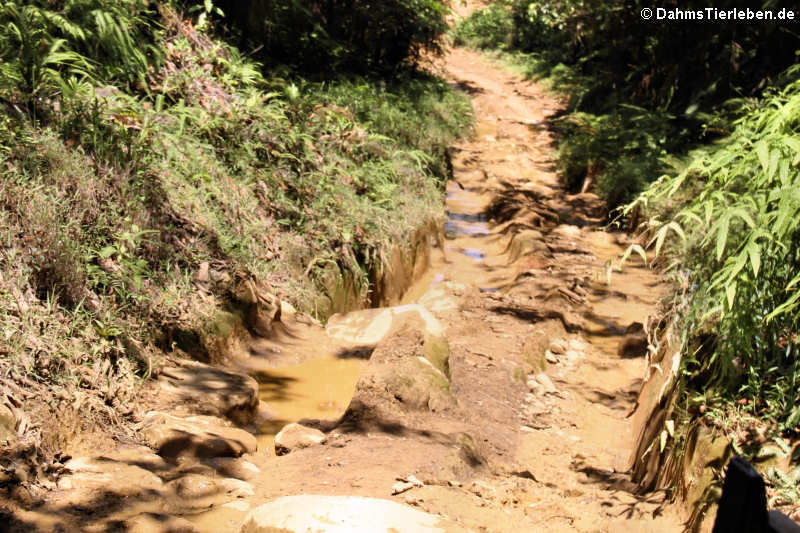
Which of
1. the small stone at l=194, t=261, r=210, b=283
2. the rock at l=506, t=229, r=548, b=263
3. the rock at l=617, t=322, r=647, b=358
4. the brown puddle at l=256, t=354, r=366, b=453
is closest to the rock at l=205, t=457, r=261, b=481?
the brown puddle at l=256, t=354, r=366, b=453

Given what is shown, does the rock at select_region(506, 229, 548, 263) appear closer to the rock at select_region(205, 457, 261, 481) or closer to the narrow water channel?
the narrow water channel

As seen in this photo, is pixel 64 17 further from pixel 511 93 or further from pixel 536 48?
pixel 536 48

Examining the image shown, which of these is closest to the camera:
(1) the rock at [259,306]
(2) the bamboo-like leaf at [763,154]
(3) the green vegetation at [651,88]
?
(2) the bamboo-like leaf at [763,154]

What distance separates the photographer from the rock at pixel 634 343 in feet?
20.8

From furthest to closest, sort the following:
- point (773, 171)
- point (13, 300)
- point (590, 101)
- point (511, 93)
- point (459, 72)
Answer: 1. point (459, 72)
2. point (511, 93)
3. point (590, 101)
4. point (13, 300)
5. point (773, 171)

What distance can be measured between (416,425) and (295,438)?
659mm

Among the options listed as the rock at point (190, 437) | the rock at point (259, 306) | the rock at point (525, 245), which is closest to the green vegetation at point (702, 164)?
the rock at point (525, 245)

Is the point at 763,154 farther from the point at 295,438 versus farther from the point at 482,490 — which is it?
the point at 295,438

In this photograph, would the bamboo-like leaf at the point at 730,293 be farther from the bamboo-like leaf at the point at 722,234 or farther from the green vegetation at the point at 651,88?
the green vegetation at the point at 651,88

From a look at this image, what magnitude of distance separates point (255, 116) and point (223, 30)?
95.5 inches

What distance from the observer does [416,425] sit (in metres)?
3.96

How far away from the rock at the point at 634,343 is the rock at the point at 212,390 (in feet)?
11.8

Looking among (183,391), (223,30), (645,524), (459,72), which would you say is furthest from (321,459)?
(459,72)

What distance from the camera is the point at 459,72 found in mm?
22891
